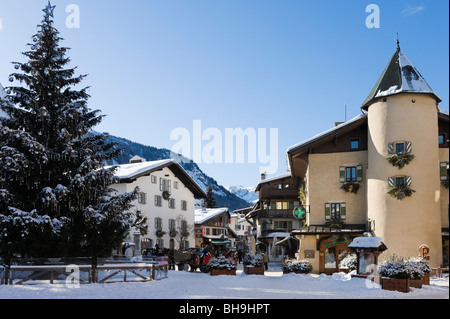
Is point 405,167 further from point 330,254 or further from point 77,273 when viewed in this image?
point 77,273

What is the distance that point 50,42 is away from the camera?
78.7ft

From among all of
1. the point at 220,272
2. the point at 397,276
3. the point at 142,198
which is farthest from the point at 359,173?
the point at 142,198

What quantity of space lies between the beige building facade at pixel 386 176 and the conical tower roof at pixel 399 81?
0.06 m

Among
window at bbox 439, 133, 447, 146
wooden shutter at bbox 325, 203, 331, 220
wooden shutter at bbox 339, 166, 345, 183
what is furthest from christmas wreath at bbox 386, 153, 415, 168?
wooden shutter at bbox 325, 203, 331, 220

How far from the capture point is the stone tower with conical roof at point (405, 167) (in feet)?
99.2

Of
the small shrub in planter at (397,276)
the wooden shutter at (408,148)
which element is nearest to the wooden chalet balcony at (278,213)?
the wooden shutter at (408,148)

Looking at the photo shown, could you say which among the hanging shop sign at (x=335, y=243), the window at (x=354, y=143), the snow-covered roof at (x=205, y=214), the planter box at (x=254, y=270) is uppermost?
the window at (x=354, y=143)

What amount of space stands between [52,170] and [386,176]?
19523 millimetres

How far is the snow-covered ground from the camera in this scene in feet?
55.6

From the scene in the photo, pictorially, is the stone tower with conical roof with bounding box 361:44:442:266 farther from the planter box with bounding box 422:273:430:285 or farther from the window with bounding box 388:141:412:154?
the planter box with bounding box 422:273:430:285

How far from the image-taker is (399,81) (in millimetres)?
31750

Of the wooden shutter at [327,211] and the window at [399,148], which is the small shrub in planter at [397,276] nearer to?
the window at [399,148]
